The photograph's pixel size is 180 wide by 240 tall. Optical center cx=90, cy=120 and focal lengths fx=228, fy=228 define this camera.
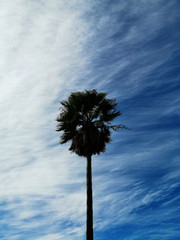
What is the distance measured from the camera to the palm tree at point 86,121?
1706 centimetres

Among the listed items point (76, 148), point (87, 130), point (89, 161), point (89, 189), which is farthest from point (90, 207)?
point (87, 130)

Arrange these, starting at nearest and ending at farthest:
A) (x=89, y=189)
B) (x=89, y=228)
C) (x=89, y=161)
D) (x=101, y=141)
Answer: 1. (x=89, y=228)
2. (x=89, y=189)
3. (x=89, y=161)
4. (x=101, y=141)

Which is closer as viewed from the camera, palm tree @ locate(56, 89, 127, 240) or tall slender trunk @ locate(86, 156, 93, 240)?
tall slender trunk @ locate(86, 156, 93, 240)

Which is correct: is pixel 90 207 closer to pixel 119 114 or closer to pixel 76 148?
pixel 76 148

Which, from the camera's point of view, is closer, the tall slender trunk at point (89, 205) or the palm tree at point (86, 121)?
the tall slender trunk at point (89, 205)

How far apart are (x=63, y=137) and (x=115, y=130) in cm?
415

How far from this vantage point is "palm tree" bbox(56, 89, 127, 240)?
17.1m

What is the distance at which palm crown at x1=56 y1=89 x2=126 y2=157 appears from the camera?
56.9ft

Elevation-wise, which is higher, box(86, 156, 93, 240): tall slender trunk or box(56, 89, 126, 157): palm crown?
box(56, 89, 126, 157): palm crown

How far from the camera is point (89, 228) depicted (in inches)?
530

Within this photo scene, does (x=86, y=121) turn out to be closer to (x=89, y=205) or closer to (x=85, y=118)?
(x=85, y=118)

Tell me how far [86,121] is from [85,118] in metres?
0.27

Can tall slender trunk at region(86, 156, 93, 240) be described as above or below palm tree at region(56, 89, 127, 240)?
below

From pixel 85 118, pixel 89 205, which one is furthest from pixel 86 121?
pixel 89 205
